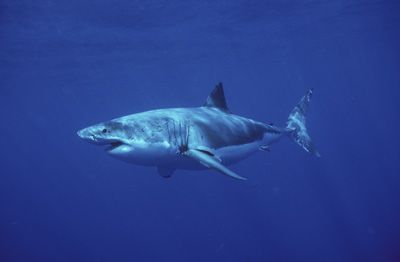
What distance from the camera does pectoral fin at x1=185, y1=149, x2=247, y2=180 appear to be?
445cm

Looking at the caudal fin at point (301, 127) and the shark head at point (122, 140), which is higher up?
the caudal fin at point (301, 127)

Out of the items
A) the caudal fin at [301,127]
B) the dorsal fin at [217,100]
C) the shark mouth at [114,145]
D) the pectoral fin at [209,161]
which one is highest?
the dorsal fin at [217,100]

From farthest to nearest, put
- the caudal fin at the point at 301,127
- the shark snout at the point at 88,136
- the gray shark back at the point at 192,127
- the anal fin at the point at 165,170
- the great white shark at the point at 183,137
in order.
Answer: the caudal fin at the point at 301,127
the anal fin at the point at 165,170
the gray shark back at the point at 192,127
the great white shark at the point at 183,137
the shark snout at the point at 88,136

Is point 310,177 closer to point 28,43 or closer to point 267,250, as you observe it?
point 267,250

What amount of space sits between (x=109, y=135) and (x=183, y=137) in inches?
52.1

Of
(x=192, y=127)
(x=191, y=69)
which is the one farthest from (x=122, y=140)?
(x=191, y=69)

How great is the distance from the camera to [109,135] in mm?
4570

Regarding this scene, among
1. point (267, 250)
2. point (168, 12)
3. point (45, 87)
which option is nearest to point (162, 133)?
point (168, 12)

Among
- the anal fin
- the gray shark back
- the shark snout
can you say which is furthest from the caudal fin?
the shark snout

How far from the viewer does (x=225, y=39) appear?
29.7 metres

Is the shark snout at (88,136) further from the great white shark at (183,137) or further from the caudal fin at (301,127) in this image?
the caudal fin at (301,127)

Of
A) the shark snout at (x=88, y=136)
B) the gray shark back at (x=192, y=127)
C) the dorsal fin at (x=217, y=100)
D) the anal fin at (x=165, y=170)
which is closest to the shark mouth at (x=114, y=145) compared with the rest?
the gray shark back at (x=192, y=127)

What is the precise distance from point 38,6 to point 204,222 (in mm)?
19663

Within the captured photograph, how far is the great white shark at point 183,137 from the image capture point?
469 centimetres
